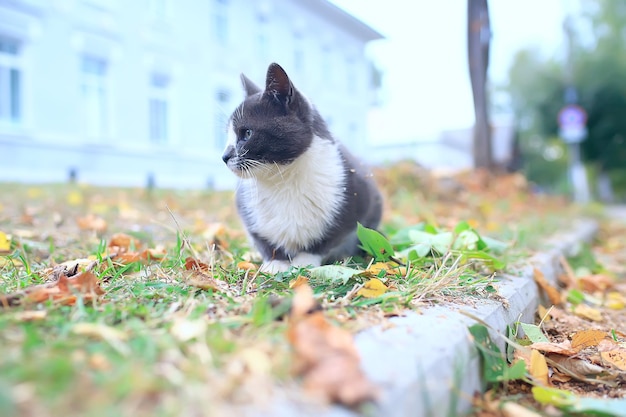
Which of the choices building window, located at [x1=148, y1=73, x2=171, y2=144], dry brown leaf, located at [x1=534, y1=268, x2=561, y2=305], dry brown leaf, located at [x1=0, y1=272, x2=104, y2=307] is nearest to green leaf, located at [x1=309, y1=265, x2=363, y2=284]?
dry brown leaf, located at [x1=0, y1=272, x2=104, y2=307]

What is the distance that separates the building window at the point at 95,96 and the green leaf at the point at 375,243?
24.9ft

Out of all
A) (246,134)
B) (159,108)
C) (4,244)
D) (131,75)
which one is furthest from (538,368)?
(159,108)

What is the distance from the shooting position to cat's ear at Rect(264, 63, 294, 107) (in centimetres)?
181

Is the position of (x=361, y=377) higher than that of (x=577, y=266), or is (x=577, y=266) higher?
(x=361, y=377)

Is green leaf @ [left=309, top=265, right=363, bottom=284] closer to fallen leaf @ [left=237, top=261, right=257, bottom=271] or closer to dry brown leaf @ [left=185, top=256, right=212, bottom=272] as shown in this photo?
fallen leaf @ [left=237, top=261, right=257, bottom=271]

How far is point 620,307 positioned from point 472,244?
2.87 ft

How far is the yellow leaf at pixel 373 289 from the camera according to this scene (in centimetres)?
131

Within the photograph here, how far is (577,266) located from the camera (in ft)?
10.5

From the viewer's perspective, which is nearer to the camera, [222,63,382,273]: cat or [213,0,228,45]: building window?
[222,63,382,273]: cat

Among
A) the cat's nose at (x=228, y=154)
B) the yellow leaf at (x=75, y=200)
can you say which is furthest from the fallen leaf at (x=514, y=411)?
the yellow leaf at (x=75, y=200)

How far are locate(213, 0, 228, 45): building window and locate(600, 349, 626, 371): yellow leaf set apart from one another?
531cm

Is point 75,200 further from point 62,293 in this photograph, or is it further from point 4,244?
point 62,293

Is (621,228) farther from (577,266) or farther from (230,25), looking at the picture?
(230,25)

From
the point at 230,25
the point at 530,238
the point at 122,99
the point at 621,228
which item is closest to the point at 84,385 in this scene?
the point at 530,238
